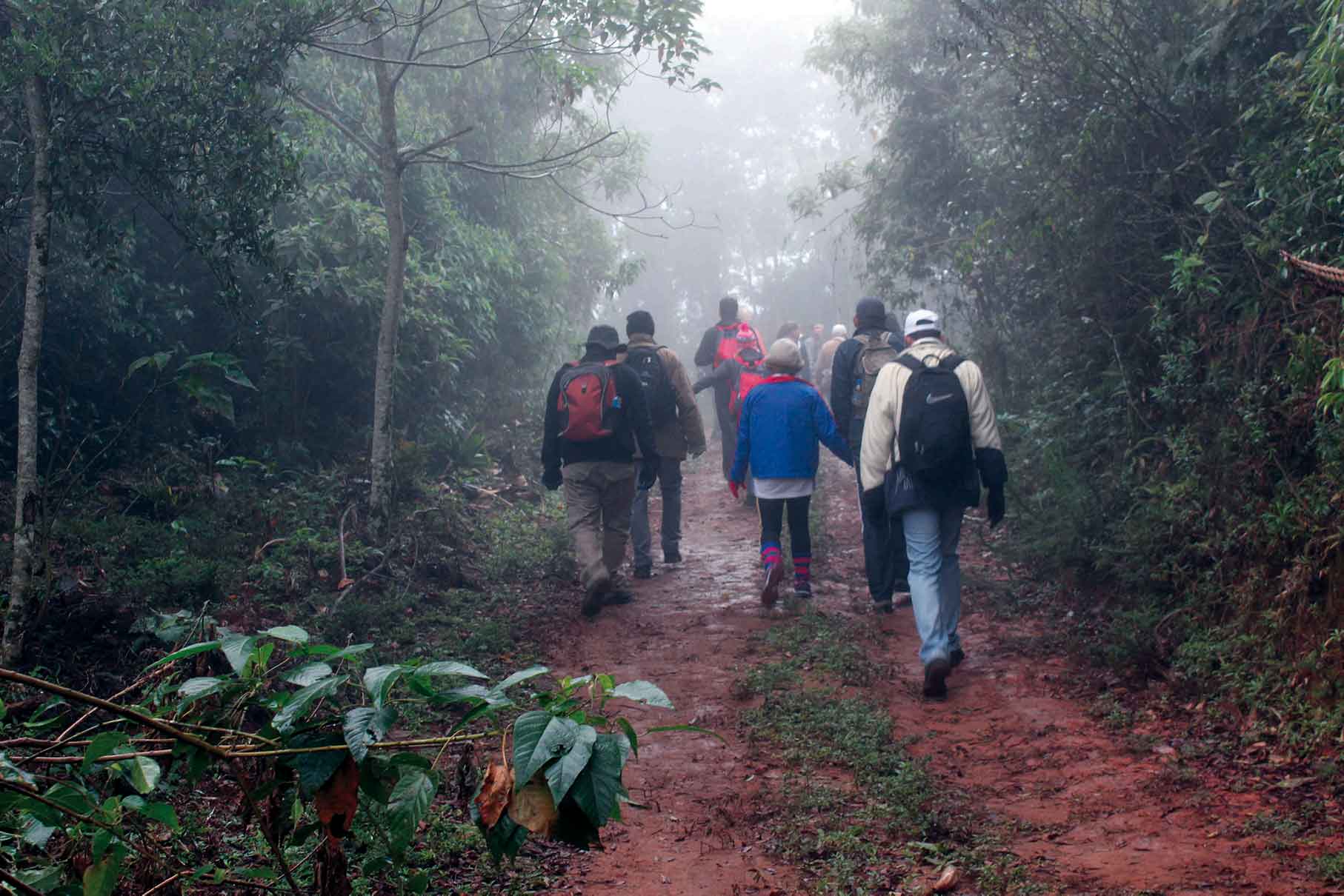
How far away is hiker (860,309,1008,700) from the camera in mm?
6121

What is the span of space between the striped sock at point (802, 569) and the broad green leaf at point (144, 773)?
6342 millimetres

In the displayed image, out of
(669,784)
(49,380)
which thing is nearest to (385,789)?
(669,784)

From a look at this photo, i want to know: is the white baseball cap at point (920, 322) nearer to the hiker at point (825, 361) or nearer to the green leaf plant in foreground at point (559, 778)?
the green leaf plant in foreground at point (559, 778)

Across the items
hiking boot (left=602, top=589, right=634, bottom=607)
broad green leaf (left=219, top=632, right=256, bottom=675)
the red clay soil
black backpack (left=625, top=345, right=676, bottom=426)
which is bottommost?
the red clay soil

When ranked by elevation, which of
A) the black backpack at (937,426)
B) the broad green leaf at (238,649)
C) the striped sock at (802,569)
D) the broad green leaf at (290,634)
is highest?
the black backpack at (937,426)

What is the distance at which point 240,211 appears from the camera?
694cm

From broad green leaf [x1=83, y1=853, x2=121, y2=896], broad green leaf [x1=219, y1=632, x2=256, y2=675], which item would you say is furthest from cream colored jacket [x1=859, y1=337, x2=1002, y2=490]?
broad green leaf [x1=83, y1=853, x2=121, y2=896]

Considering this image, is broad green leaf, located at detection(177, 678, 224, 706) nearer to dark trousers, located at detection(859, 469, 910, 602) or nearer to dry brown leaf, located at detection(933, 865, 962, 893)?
dry brown leaf, located at detection(933, 865, 962, 893)

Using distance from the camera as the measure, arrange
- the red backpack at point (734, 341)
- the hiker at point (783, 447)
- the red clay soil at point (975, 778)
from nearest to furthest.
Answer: the red clay soil at point (975, 778) → the hiker at point (783, 447) → the red backpack at point (734, 341)

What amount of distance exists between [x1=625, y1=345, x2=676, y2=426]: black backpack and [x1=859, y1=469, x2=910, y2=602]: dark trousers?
2.06 m

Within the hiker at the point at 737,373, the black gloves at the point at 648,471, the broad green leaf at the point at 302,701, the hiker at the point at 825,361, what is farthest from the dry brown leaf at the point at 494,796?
the hiker at the point at 825,361

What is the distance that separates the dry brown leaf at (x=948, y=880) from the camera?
3.57 m

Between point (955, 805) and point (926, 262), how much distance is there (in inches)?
437

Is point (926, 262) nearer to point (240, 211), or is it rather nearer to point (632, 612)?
point (632, 612)
